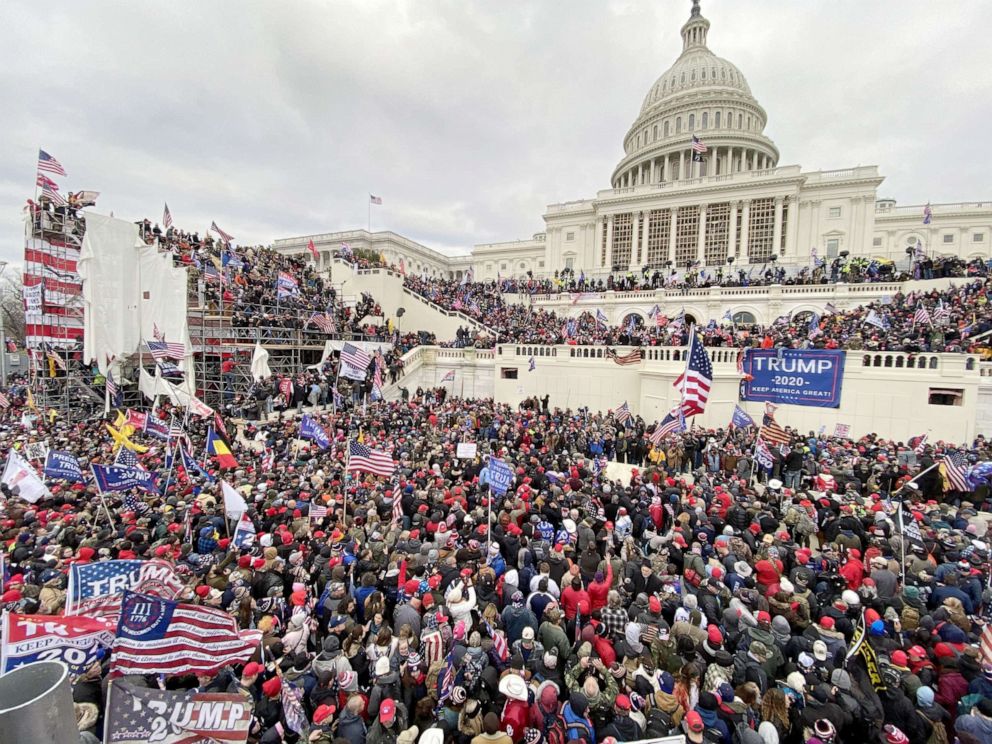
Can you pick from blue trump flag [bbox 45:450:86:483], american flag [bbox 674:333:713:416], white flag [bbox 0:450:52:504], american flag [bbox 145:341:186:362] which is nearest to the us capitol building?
american flag [bbox 674:333:713:416]

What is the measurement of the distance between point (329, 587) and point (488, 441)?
32.7ft

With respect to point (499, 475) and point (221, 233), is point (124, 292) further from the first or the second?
point (499, 475)

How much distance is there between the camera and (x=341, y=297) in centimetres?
3347

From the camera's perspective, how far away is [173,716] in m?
3.35

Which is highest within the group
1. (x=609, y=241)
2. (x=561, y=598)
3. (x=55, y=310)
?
(x=609, y=241)

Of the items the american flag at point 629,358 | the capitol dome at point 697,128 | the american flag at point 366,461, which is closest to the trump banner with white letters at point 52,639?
the american flag at point 366,461

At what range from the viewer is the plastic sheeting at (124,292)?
19.6 m

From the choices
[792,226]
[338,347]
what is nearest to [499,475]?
[338,347]

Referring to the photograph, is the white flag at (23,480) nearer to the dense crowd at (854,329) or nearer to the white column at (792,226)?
the dense crowd at (854,329)

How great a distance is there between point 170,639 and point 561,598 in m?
4.58

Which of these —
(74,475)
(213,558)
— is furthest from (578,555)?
(74,475)

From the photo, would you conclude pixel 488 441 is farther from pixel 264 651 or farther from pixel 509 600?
pixel 264 651

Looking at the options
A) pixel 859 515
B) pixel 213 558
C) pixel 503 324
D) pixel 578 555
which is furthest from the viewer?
pixel 503 324

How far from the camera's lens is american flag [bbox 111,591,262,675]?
3.79 m
